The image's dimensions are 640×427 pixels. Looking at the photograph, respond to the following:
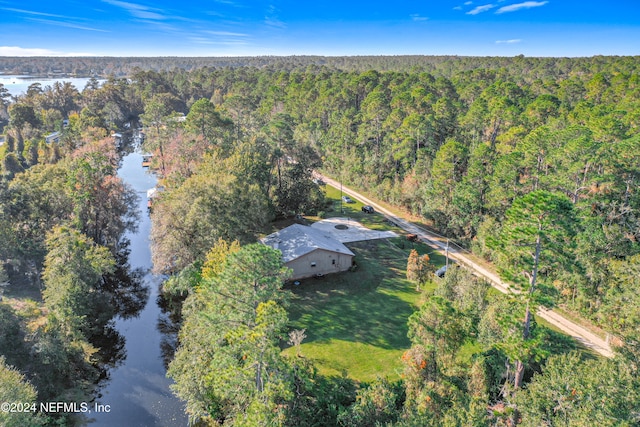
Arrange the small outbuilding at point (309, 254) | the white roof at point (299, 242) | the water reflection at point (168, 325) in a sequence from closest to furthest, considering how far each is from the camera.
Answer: the water reflection at point (168, 325), the small outbuilding at point (309, 254), the white roof at point (299, 242)

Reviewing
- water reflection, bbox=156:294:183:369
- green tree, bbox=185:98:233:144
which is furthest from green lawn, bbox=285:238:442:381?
green tree, bbox=185:98:233:144

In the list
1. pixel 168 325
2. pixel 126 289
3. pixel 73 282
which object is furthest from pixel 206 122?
pixel 73 282

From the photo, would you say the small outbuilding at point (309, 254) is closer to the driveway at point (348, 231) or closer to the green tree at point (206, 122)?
the driveway at point (348, 231)

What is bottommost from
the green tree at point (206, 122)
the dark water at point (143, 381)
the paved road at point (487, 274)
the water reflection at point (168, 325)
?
the dark water at point (143, 381)

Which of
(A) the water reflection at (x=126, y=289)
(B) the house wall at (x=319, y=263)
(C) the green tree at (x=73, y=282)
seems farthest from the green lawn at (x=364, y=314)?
(C) the green tree at (x=73, y=282)

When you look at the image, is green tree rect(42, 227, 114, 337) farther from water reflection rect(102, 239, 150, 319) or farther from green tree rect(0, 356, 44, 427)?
green tree rect(0, 356, 44, 427)

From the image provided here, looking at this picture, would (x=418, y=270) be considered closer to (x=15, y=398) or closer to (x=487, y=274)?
(x=487, y=274)
